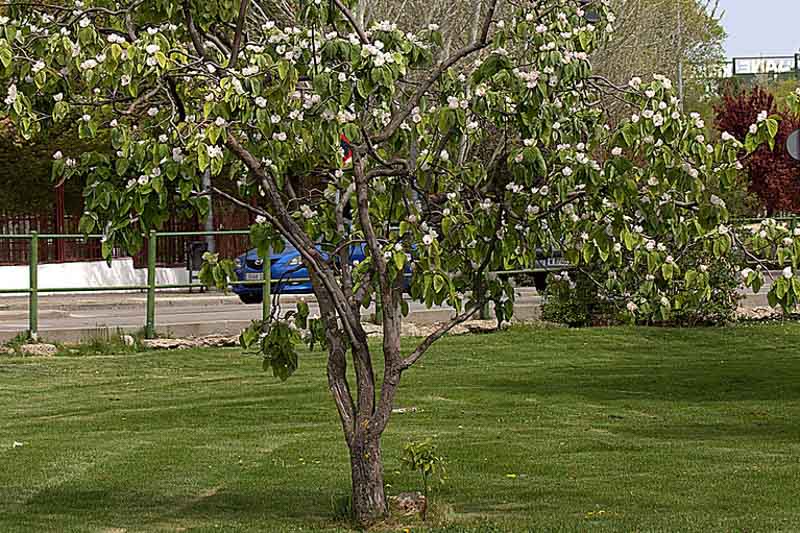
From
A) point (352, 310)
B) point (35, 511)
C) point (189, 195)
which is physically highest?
point (189, 195)

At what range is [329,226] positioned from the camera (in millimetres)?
8719

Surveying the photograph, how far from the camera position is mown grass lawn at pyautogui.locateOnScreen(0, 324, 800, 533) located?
8.88m

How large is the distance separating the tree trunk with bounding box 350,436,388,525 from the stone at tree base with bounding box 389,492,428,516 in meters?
0.19

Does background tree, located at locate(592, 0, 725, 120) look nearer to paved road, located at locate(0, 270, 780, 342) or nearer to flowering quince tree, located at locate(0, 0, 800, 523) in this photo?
paved road, located at locate(0, 270, 780, 342)

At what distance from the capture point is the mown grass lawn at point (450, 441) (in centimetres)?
888

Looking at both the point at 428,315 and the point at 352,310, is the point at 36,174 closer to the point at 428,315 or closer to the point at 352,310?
the point at 428,315

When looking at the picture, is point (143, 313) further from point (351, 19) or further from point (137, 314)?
point (351, 19)

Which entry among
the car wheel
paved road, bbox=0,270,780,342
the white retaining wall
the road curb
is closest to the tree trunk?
the road curb

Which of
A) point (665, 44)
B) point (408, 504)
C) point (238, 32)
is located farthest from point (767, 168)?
point (238, 32)

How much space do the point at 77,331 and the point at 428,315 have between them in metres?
5.52

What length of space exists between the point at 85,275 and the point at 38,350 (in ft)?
43.0

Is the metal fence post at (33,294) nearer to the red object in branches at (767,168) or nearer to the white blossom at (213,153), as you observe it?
the white blossom at (213,153)

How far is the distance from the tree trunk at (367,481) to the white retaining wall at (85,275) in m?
20.7

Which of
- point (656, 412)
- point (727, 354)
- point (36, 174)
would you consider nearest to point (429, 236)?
point (656, 412)
